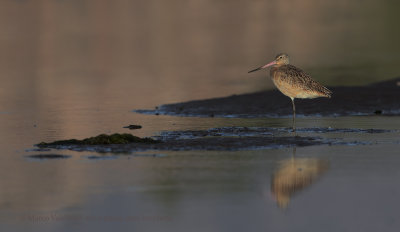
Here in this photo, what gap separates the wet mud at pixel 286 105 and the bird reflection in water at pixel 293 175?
6771mm

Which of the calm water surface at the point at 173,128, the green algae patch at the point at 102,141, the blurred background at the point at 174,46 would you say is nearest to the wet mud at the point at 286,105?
the calm water surface at the point at 173,128

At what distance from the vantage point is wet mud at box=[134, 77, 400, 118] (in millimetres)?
19609

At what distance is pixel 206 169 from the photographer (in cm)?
1200

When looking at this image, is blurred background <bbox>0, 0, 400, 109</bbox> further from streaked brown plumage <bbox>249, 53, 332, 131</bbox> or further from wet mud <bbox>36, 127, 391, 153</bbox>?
wet mud <bbox>36, 127, 391, 153</bbox>

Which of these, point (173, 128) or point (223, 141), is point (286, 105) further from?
point (223, 141)

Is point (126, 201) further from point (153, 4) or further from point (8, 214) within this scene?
point (153, 4)

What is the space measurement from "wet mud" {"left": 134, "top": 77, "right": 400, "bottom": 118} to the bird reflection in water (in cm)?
677

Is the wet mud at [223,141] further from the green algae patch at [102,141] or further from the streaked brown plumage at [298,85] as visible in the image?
the streaked brown plumage at [298,85]

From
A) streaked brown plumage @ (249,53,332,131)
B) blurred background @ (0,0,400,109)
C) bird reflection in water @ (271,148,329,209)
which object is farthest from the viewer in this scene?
blurred background @ (0,0,400,109)

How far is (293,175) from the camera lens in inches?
451

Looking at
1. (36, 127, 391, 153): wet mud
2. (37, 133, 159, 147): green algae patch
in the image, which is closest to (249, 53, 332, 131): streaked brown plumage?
(36, 127, 391, 153): wet mud

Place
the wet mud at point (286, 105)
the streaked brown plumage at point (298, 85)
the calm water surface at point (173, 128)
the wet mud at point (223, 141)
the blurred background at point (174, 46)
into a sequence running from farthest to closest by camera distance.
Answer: the blurred background at point (174, 46)
the wet mud at point (286, 105)
the streaked brown plumage at point (298, 85)
the wet mud at point (223, 141)
the calm water surface at point (173, 128)

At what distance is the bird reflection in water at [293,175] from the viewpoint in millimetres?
10333

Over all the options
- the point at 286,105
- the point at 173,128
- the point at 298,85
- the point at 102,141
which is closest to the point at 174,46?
the point at 286,105
